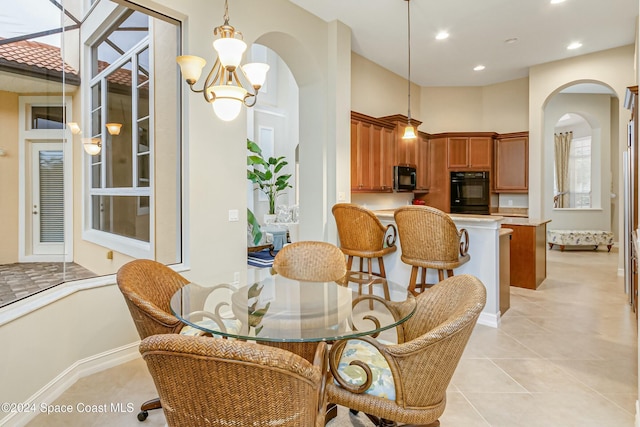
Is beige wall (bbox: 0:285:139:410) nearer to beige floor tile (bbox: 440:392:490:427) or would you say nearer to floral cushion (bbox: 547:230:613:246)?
beige floor tile (bbox: 440:392:490:427)

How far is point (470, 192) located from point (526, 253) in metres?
2.11

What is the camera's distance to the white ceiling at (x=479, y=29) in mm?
4004

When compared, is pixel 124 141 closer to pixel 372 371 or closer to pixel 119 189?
pixel 119 189

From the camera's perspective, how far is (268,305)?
75.2 inches

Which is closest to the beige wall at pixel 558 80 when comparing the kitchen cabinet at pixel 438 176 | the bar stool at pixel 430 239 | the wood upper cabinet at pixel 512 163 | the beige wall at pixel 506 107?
the wood upper cabinet at pixel 512 163

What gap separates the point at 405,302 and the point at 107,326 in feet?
7.18

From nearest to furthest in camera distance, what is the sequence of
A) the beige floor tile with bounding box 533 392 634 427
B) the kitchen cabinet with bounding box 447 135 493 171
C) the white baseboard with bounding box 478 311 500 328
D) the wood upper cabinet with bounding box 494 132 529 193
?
the beige floor tile with bounding box 533 392 634 427 → the white baseboard with bounding box 478 311 500 328 → the wood upper cabinet with bounding box 494 132 529 193 → the kitchen cabinet with bounding box 447 135 493 171

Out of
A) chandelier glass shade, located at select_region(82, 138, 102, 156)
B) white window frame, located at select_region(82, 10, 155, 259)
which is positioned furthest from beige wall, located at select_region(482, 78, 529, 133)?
chandelier glass shade, located at select_region(82, 138, 102, 156)

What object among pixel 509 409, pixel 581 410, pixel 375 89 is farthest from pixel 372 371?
pixel 375 89

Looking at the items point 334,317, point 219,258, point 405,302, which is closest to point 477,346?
point 405,302

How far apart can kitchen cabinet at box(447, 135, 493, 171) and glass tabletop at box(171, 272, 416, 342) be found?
473cm

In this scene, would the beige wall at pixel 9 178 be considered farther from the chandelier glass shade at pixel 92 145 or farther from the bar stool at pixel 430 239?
the bar stool at pixel 430 239

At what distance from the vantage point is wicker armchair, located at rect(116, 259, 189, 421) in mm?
1676

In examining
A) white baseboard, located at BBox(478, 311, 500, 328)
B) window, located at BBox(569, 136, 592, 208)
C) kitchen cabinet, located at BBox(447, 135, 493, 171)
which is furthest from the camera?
window, located at BBox(569, 136, 592, 208)
